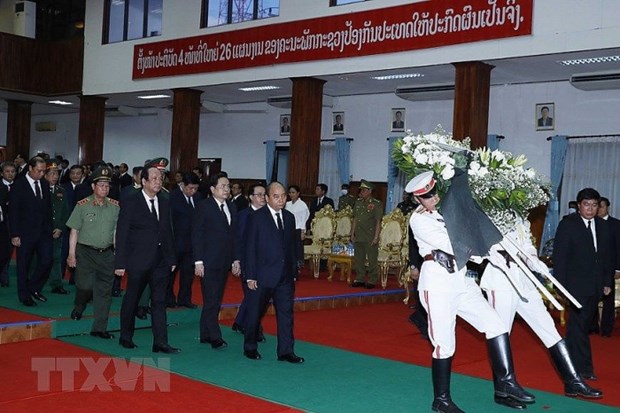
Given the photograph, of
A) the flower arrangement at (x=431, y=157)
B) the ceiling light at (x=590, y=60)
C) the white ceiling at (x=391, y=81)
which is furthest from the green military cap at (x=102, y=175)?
the ceiling light at (x=590, y=60)

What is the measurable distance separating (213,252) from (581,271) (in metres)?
3.20

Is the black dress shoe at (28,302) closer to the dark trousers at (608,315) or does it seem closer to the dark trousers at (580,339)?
the dark trousers at (580,339)

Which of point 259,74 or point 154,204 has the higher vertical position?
point 259,74

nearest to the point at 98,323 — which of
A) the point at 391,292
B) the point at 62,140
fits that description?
the point at 391,292

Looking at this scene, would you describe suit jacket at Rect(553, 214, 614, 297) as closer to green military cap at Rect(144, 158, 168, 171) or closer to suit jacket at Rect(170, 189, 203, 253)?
green military cap at Rect(144, 158, 168, 171)

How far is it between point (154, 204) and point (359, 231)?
5312mm

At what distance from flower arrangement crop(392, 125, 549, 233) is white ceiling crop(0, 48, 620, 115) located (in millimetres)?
6302

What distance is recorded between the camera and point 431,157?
5.01 meters

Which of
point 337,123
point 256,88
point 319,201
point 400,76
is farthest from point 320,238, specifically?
point 337,123

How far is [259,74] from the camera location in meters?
14.9

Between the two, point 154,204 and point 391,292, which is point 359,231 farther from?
point 154,204

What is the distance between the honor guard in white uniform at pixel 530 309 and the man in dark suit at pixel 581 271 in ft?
2.48

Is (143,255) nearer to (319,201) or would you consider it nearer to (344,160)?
(319,201)

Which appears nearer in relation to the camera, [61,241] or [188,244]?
[188,244]
